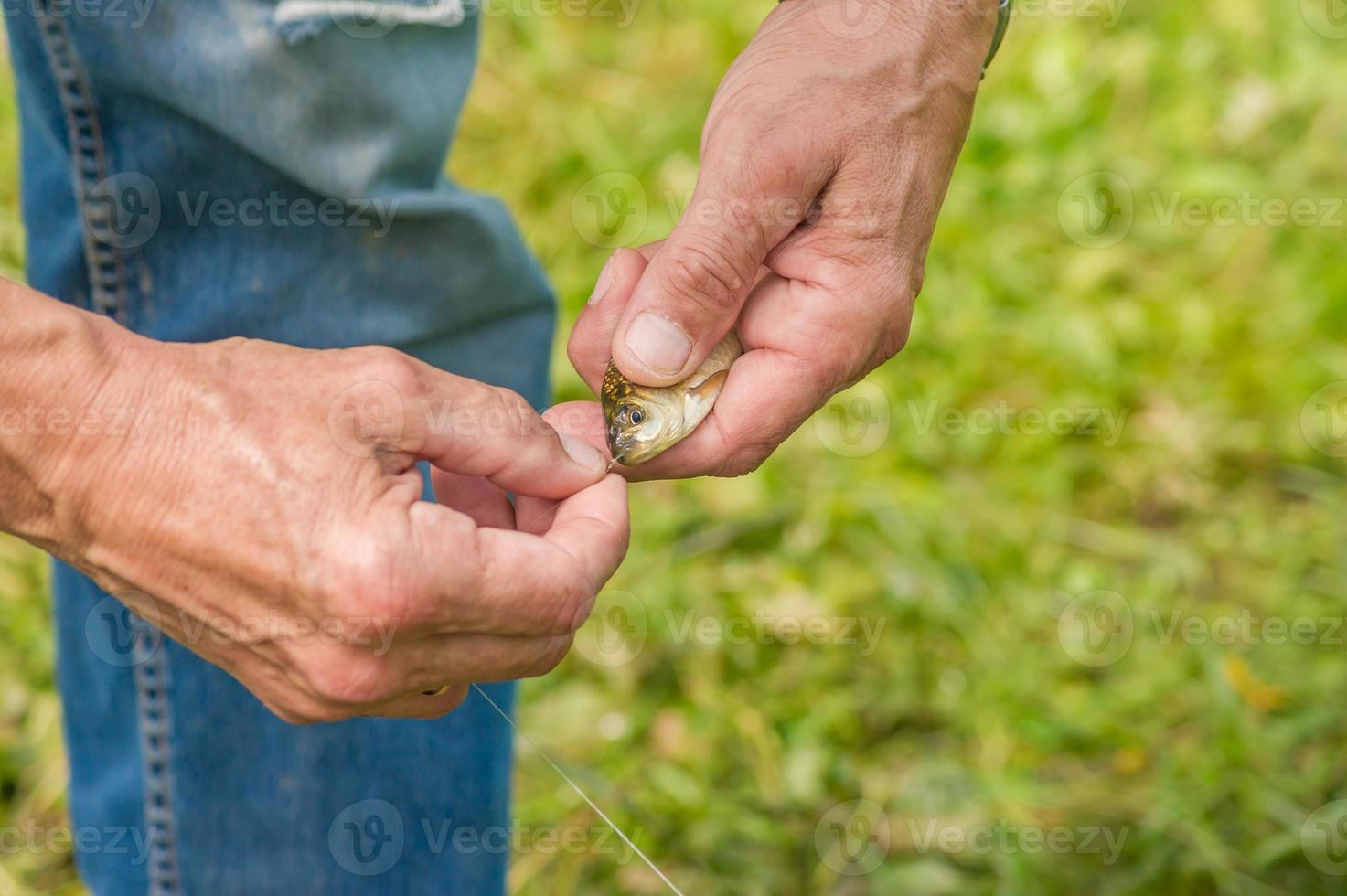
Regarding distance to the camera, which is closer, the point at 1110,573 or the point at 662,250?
the point at 662,250

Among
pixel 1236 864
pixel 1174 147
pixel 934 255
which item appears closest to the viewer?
pixel 1236 864

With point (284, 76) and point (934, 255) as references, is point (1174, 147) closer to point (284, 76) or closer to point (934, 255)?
point (934, 255)

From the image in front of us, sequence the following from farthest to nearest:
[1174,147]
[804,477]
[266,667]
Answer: [1174,147] → [804,477] → [266,667]

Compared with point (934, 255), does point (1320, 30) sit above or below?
above

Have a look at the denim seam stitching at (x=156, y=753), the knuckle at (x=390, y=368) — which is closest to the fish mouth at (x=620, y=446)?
the knuckle at (x=390, y=368)

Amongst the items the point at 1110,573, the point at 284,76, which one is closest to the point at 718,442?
the point at 284,76

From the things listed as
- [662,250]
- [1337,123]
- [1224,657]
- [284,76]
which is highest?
[284,76]
